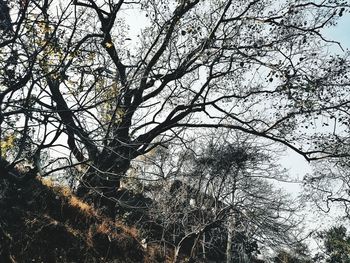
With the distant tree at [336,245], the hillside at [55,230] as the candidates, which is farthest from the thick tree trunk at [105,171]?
the distant tree at [336,245]

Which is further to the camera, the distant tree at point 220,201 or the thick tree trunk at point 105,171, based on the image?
the distant tree at point 220,201

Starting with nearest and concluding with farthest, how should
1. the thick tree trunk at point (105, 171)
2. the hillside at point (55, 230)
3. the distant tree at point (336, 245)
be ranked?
the thick tree trunk at point (105, 171), the hillside at point (55, 230), the distant tree at point (336, 245)

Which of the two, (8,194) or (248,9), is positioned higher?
(248,9)

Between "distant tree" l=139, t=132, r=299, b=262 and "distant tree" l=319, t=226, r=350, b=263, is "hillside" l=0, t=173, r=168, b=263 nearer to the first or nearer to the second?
"distant tree" l=139, t=132, r=299, b=262

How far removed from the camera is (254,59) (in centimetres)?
923

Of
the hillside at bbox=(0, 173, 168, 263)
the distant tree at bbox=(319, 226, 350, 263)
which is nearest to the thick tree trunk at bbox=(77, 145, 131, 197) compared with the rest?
the hillside at bbox=(0, 173, 168, 263)

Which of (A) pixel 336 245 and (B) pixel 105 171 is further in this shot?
(A) pixel 336 245

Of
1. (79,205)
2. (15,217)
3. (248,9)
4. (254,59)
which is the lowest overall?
(15,217)

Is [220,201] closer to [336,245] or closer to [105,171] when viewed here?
[105,171]

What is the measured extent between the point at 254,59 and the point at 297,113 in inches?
86.1

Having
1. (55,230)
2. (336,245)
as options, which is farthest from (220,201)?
(336,245)

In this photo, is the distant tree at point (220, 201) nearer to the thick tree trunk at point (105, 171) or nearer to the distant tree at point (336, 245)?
the thick tree trunk at point (105, 171)

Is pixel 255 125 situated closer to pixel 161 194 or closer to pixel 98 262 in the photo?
pixel 161 194

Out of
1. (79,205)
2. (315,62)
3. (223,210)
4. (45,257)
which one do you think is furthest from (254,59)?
(45,257)
